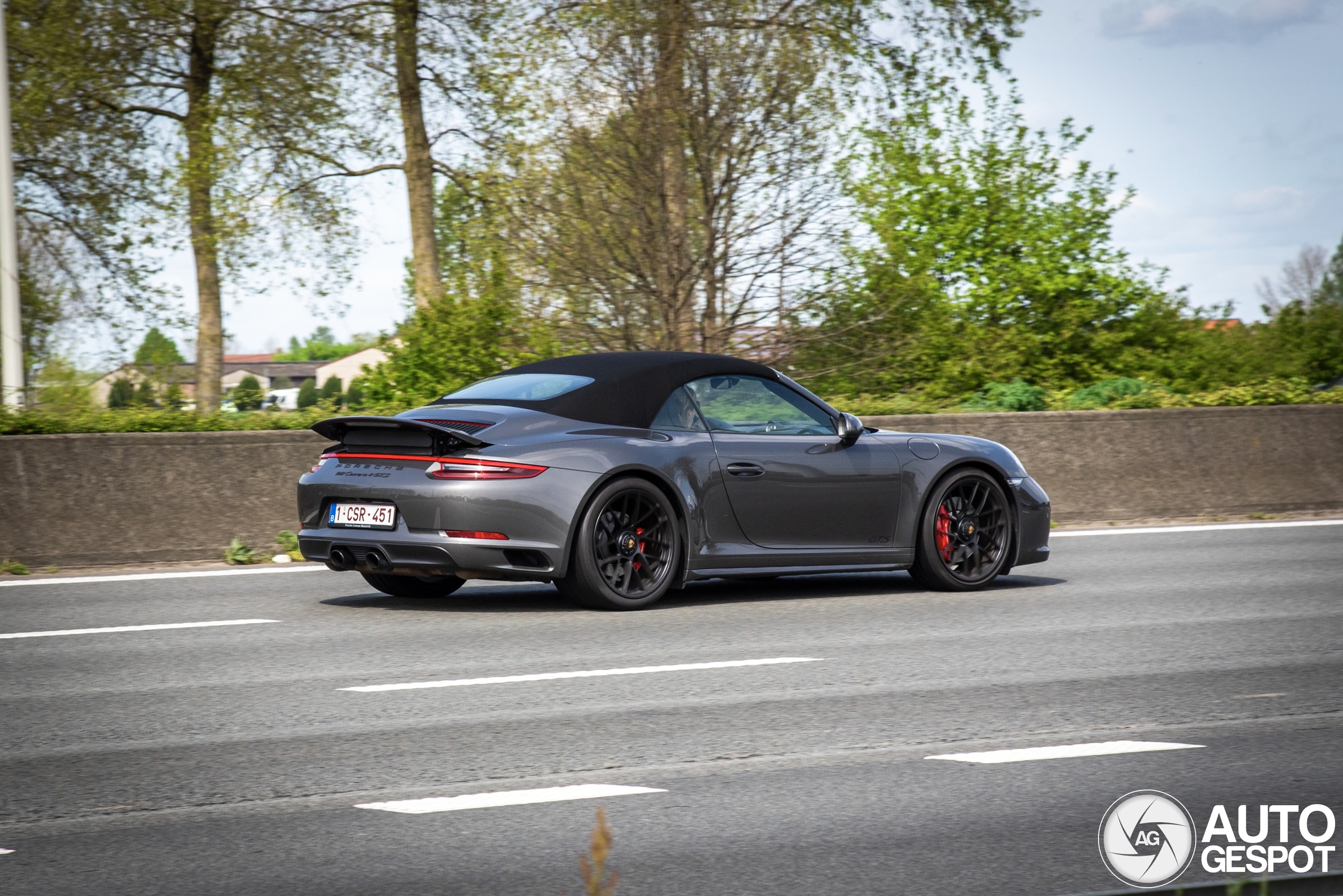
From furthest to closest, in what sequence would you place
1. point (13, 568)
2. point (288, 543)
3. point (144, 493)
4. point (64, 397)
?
point (64, 397), point (288, 543), point (144, 493), point (13, 568)

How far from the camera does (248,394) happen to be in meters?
14.8

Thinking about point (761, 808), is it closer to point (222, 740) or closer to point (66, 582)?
point (222, 740)

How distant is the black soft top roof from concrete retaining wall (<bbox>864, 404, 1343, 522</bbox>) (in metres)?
5.12

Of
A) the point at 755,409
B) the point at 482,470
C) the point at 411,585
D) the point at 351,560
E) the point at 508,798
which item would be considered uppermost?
the point at 755,409

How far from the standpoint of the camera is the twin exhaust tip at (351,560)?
795cm

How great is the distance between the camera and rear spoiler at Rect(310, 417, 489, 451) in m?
7.88

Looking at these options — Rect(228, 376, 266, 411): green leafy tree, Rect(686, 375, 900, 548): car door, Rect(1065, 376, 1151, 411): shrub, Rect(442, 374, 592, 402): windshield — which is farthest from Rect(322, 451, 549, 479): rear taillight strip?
Rect(1065, 376, 1151, 411): shrub

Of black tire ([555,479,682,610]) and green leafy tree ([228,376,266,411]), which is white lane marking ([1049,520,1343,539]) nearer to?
black tire ([555,479,682,610])

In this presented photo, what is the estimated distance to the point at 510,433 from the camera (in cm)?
800

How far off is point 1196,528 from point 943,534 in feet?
18.7

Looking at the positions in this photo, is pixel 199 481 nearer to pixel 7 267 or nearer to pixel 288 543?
pixel 288 543

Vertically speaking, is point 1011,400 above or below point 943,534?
above

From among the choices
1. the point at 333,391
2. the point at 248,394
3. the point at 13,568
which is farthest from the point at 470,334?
the point at 13,568

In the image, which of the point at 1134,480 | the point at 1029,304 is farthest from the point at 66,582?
the point at 1029,304
